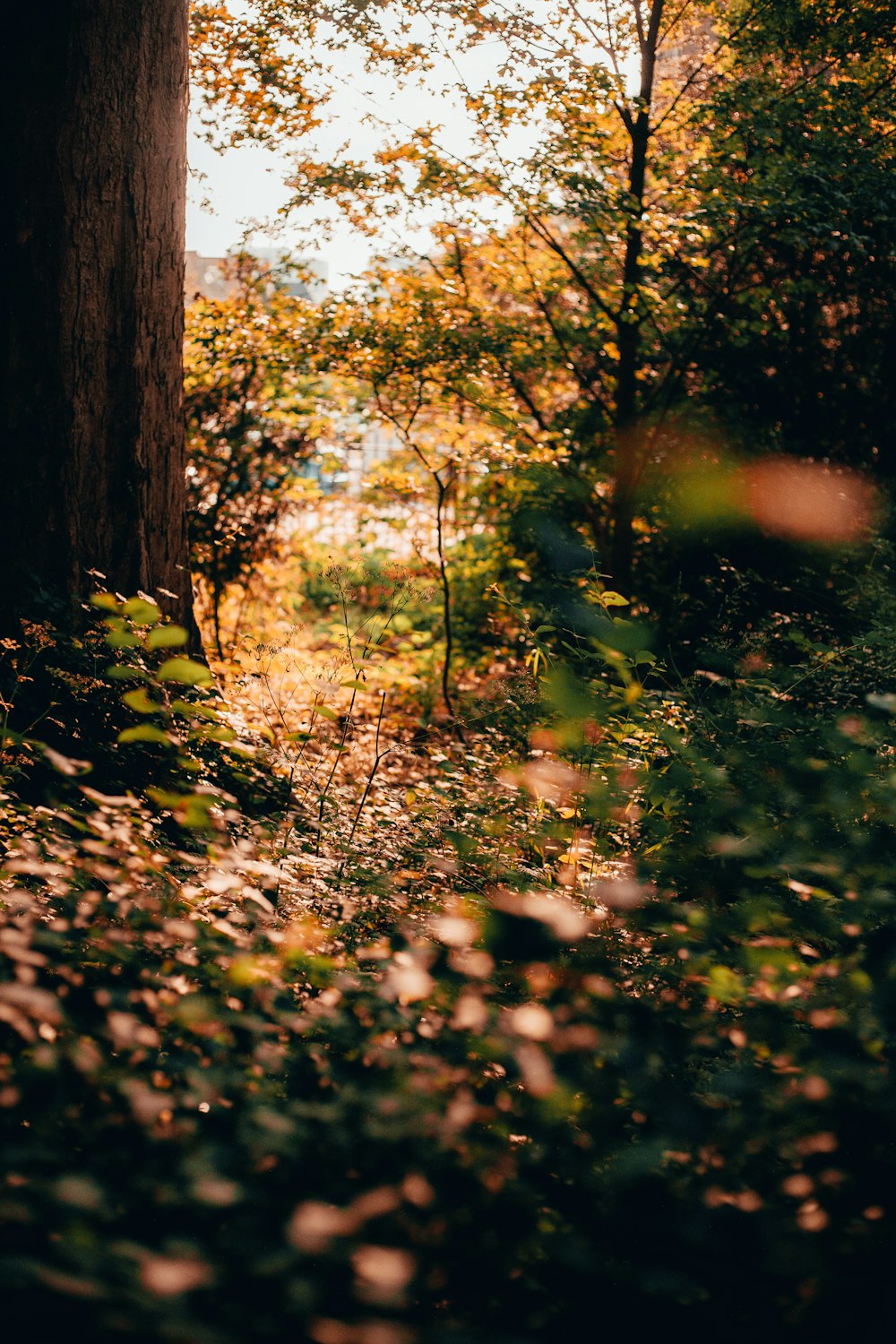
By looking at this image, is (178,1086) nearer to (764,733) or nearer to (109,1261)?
(109,1261)

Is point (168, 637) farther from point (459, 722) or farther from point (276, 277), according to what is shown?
point (276, 277)

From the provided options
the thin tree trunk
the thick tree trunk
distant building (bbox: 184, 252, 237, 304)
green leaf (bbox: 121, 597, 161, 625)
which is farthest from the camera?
distant building (bbox: 184, 252, 237, 304)

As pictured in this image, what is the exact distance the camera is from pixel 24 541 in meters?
3.54

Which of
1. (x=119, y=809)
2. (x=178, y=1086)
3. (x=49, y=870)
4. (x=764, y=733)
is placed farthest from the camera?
(x=764, y=733)

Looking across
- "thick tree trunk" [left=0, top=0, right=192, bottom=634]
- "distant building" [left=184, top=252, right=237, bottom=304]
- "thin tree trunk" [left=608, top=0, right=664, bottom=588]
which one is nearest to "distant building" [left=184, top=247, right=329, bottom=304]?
"distant building" [left=184, top=252, right=237, bottom=304]

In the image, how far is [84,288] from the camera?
3594 millimetres

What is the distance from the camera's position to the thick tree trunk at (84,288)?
11.4ft

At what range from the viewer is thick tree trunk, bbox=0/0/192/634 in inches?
Result: 137

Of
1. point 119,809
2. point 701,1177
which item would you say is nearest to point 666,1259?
point 701,1177

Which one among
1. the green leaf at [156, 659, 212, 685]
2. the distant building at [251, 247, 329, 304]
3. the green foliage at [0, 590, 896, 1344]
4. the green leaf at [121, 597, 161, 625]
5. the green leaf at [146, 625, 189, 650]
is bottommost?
the green foliage at [0, 590, 896, 1344]

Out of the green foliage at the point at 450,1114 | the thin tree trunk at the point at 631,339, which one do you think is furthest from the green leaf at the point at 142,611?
the thin tree trunk at the point at 631,339

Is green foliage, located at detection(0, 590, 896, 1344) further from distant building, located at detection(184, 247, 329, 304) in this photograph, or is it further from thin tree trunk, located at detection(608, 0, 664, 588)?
distant building, located at detection(184, 247, 329, 304)

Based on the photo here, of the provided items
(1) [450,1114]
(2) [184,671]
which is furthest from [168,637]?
(1) [450,1114]

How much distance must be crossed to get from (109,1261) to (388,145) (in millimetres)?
6174
